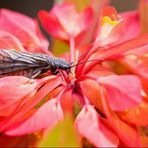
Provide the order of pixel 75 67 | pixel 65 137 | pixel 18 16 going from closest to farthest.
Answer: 1. pixel 65 137
2. pixel 75 67
3. pixel 18 16

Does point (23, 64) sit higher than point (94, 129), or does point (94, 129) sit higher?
point (23, 64)

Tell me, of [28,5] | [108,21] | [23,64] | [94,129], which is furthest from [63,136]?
[28,5]

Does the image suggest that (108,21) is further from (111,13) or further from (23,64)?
(23,64)

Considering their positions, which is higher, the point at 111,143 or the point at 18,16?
the point at 18,16

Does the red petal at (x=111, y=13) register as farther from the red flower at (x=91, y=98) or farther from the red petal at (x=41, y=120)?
the red petal at (x=41, y=120)

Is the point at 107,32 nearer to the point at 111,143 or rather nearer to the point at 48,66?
the point at 48,66

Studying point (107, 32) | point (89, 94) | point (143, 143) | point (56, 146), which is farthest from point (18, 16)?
point (56, 146)

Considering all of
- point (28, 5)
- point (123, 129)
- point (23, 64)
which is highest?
point (28, 5)
